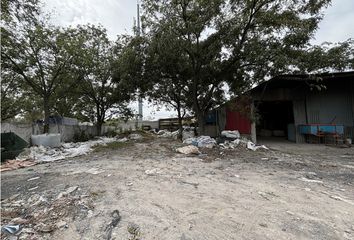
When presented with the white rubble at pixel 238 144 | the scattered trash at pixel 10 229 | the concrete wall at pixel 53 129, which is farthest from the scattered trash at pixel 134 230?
the concrete wall at pixel 53 129

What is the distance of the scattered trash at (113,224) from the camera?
2.17 metres

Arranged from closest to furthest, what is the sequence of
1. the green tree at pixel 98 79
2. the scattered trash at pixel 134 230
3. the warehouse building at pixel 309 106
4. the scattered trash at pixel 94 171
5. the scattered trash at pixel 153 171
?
the scattered trash at pixel 134 230 < the scattered trash at pixel 153 171 < the scattered trash at pixel 94 171 < the warehouse building at pixel 309 106 < the green tree at pixel 98 79

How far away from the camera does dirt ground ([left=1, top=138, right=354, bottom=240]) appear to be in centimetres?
224

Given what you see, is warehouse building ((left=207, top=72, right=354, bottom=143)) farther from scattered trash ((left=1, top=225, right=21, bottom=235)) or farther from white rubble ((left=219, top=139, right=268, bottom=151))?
scattered trash ((left=1, top=225, right=21, bottom=235))

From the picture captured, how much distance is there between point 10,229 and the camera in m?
2.31

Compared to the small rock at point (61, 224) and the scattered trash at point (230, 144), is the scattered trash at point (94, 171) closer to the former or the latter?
the small rock at point (61, 224)

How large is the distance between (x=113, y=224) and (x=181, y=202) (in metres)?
1.00

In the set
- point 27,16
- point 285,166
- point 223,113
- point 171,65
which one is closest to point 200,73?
point 171,65

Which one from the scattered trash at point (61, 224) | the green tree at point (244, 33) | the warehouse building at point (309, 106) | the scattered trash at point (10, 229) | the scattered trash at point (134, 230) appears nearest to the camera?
the scattered trash at point (134, 230)

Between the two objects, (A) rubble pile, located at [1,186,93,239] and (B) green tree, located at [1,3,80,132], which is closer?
(A) rubble pile, located at [1,186,93,239]

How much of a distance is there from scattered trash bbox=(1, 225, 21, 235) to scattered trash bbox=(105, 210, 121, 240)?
1022 mm

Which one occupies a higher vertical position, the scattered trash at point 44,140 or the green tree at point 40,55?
the green tree at point 40,55

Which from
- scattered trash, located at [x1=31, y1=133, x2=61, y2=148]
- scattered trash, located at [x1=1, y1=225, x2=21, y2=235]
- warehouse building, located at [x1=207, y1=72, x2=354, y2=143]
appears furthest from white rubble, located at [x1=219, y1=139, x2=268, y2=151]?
scattered trash, located at [x1=31, y1=133, x2=61, y2=148]

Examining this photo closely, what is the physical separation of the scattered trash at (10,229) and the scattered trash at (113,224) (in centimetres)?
102
